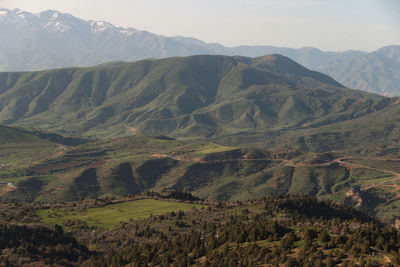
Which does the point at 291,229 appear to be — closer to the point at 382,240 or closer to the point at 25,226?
the point at 382,240

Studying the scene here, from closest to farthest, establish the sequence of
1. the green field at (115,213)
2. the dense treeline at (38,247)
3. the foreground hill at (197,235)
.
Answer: the foreground hill at (197,235) → the dense treeline at (38,247) → the green field at (115,213)

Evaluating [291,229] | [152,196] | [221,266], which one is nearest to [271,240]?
[291,229]

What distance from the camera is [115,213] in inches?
5719

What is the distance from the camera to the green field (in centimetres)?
13688

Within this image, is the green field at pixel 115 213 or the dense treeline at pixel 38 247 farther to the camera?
the green field at pixel 115 213

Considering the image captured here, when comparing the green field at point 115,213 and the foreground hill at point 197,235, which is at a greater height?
the foreground hill at point 197,235

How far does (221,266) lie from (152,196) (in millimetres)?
97139

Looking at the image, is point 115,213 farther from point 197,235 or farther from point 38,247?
point 197,235

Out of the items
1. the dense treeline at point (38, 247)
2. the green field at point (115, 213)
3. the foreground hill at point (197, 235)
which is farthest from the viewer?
the green field at point (115, 213)

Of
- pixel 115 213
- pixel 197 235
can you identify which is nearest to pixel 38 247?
pixel 197 235

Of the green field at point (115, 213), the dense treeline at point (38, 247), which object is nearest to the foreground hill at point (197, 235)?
the dense treeline at point (38, 247)

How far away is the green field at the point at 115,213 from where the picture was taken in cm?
13688

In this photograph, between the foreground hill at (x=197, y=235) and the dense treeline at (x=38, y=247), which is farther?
the dense treeline at (x=38, y=247)

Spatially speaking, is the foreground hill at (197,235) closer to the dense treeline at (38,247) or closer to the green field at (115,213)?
the dense treeline at (38,247)
